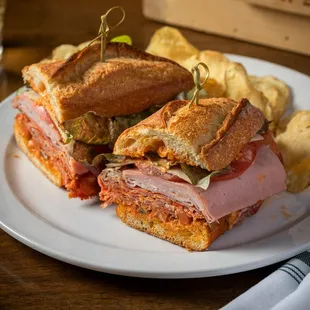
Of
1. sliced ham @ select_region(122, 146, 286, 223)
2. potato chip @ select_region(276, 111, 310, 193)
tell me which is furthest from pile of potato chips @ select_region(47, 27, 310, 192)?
sliced ham @ select_region(122, 146, 286, 223)

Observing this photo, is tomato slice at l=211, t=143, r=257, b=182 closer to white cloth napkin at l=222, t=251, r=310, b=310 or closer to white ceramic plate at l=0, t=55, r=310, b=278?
white ceramic plate at l=0, t=55, r=310, b=278

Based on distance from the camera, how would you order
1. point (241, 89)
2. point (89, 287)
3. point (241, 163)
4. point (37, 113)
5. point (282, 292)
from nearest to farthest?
point (282, 292) < point (89, 287) < point (241, 163) < point (37, 113) < point (241, 89)

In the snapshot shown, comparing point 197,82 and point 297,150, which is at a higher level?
point 197,82

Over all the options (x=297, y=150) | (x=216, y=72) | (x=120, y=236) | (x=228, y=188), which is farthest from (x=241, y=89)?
(x=120, y=236)

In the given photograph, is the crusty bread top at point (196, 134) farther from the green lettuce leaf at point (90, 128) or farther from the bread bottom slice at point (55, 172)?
the bread bottom slice at point (55, 172)

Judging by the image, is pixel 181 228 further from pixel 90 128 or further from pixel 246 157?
pixel 90 128

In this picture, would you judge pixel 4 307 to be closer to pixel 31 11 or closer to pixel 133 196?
pixel 133 196

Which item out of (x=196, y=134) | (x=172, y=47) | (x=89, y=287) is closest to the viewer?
(x=89, y=287)
